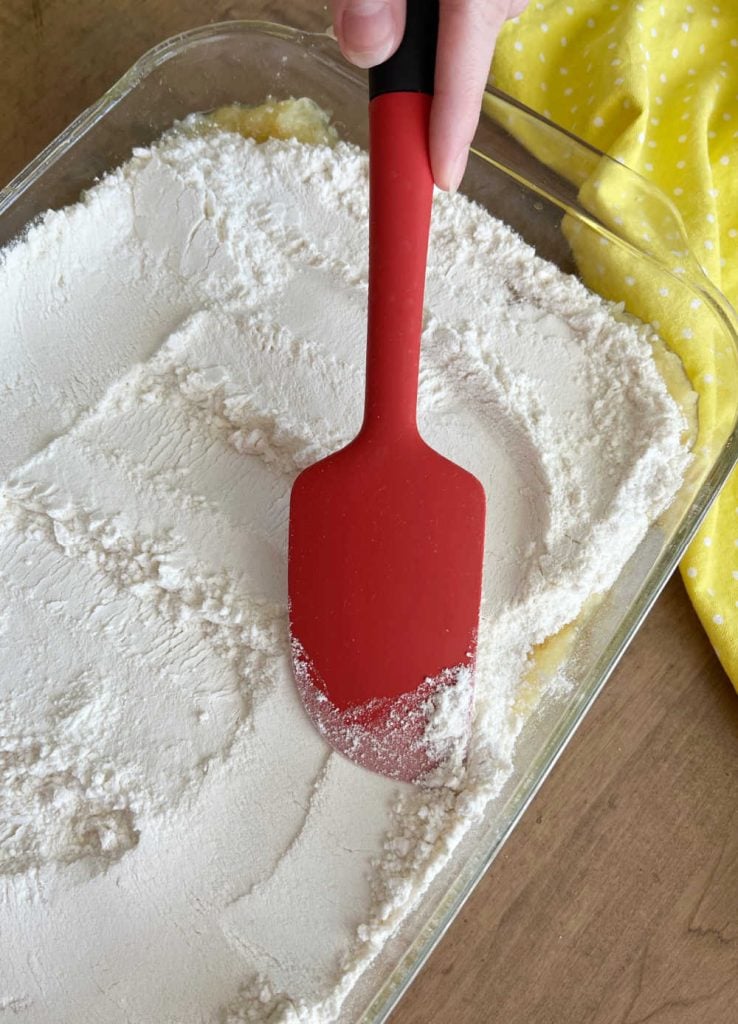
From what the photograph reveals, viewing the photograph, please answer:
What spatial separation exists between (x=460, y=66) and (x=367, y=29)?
2.1 inches

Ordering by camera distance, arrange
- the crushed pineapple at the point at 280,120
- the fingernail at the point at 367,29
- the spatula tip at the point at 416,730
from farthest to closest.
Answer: the crushed pineapple at the point at 280,120 < the spatula tip at the point at 416,730 < the fingernail at the point at 367,29

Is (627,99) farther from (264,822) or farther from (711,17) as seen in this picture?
(264,822)

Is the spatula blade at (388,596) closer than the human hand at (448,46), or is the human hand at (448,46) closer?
the human hand at (448,46)

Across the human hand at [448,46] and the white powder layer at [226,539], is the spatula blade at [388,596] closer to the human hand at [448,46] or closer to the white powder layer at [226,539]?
the white powder layer at [226,539]

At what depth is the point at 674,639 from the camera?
2.32ft

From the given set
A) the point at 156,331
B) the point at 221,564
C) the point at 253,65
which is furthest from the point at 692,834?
the point at 253,65

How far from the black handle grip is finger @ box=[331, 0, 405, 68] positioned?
0.03 ft

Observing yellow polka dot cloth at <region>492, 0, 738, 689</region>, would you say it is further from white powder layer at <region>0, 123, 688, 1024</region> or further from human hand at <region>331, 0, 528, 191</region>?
human hand at <region>331, 0, 528, 191</region>

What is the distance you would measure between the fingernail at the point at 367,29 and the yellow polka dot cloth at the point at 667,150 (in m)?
0.23

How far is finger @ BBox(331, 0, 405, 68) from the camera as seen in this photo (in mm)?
496

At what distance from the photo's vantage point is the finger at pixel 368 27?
0.50 metres

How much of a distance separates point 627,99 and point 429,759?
0.50 m

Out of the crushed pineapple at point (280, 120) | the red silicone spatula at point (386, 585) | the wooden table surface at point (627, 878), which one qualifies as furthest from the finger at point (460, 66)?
the wooden table surface at point (627, 878)

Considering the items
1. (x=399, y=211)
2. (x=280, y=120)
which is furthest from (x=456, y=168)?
(x=280, y=120)
